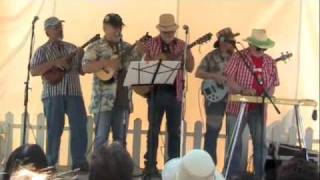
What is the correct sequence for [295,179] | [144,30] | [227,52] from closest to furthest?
[295,179]
[227,52]
[144,30]

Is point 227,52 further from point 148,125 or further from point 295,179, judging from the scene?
point 295,179

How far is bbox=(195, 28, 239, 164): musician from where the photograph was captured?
6273 mm

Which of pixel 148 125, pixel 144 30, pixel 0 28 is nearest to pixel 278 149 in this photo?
pixel 148 125

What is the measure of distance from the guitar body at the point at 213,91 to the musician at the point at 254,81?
0.67ft

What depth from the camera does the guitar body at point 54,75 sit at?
6132 millimetres

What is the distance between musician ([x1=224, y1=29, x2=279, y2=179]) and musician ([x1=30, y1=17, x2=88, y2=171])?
55.4 inches

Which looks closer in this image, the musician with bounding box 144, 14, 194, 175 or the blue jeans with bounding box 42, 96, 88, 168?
the musician with bounding box 144, 14, 194, 175

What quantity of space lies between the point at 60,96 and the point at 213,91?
1.44 metres

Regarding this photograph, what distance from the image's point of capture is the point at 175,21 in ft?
21.6

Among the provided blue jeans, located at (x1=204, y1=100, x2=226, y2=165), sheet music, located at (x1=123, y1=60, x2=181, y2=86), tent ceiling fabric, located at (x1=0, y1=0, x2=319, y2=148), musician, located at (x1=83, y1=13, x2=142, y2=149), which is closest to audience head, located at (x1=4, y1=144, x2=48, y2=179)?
sheet music, located at (x1=123, y1=60, x2=181, y2=86)

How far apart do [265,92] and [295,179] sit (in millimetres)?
3146

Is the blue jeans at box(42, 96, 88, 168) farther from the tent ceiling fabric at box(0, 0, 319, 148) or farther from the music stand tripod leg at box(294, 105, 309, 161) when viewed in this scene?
the music stand tripod leg at box(294, 105, 309, 161)

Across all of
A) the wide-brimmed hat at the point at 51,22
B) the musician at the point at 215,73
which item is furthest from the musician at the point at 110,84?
the musician at the point at 215,73

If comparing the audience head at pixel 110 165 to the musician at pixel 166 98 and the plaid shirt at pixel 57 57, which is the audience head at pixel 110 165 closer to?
the musician at pixel 166 98
